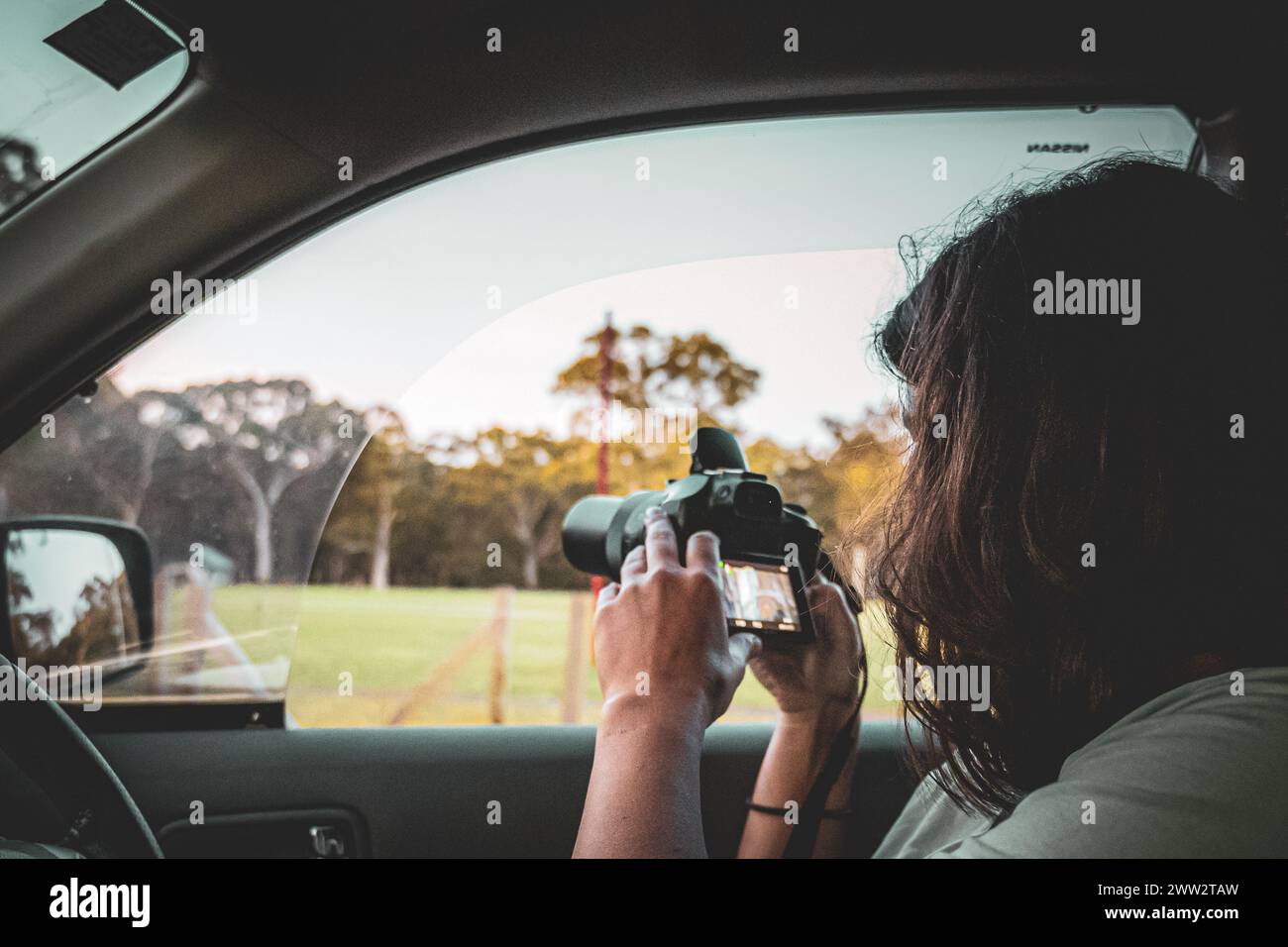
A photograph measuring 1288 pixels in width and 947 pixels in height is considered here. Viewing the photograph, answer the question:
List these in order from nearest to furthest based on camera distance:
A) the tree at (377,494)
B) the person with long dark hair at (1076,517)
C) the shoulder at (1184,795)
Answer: the shoulder at (1184,795) → the person with long dark hair at (1076,517) → the tree at (377,494)

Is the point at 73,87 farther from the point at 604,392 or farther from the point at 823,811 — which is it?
the point at 604,392

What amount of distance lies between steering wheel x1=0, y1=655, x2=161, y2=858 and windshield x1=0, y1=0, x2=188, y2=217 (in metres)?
0.57

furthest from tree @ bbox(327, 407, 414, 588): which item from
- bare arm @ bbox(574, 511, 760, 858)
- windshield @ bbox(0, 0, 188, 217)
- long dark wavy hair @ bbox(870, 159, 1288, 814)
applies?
long dark wavy hair @ bbox(870, 159, 1288, 814)

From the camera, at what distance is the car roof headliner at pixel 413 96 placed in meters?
1.08

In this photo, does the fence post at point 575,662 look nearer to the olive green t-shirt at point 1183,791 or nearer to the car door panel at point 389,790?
the car door panel at point 389,790

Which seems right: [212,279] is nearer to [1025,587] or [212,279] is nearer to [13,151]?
[13,151]

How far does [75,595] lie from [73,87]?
0.73 metres

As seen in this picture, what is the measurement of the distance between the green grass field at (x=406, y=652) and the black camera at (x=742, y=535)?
0.32ft

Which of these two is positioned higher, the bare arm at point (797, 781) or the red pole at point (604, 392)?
the red pole at point (604, 392)

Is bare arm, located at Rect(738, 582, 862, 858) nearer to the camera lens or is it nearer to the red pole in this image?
the camera lens

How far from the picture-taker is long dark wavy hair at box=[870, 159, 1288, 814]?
2.30 feet

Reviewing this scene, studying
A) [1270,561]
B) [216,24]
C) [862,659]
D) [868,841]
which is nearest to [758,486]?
[862,659]

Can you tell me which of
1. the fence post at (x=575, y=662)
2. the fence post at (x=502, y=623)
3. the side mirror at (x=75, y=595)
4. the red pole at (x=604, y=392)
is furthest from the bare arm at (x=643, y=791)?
the fence post at (x=502, y=623)

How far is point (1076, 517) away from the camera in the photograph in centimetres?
71
